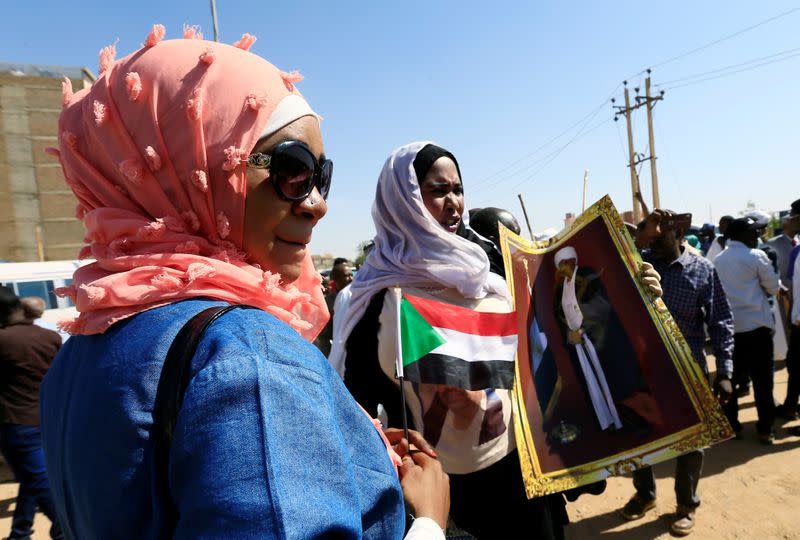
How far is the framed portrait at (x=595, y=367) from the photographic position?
2.36 m

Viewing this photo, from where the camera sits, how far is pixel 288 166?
99 cm

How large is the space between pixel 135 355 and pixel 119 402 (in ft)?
0.23

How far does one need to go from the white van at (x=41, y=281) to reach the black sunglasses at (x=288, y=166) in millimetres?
9176

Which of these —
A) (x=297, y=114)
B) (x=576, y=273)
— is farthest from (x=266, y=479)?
(x=576, y=273)

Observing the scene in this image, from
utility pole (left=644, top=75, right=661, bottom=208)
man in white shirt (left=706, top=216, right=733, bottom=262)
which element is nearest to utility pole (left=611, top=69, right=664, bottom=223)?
utility pole (left=644, top=75, right=661, bottom=208)

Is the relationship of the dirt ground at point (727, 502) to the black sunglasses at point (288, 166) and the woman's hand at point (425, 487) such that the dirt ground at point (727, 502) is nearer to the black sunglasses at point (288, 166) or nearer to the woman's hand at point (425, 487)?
the woman's hand at point (425, 487)

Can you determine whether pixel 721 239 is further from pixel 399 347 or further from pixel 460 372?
pixel 399 347

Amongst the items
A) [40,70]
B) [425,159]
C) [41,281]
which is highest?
[40,70]

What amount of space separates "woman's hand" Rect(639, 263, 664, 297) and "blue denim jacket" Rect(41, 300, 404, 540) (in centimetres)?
216

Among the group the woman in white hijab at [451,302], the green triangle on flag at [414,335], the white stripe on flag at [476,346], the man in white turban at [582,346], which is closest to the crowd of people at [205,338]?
the green triangle on flag at [414,335]

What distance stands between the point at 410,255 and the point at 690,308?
2.77 metres

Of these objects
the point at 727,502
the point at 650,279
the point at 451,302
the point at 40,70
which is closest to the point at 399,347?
the point at 451,302

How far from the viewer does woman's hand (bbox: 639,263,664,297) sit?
259 centimetres

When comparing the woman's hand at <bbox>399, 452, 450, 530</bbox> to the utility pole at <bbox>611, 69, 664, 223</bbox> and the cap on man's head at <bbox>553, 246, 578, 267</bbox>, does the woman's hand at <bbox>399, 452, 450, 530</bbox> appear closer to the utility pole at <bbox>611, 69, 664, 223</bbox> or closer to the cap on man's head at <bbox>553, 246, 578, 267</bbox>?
the cap on man's head at <bbox>553, 246, 578, 267</bbox>
